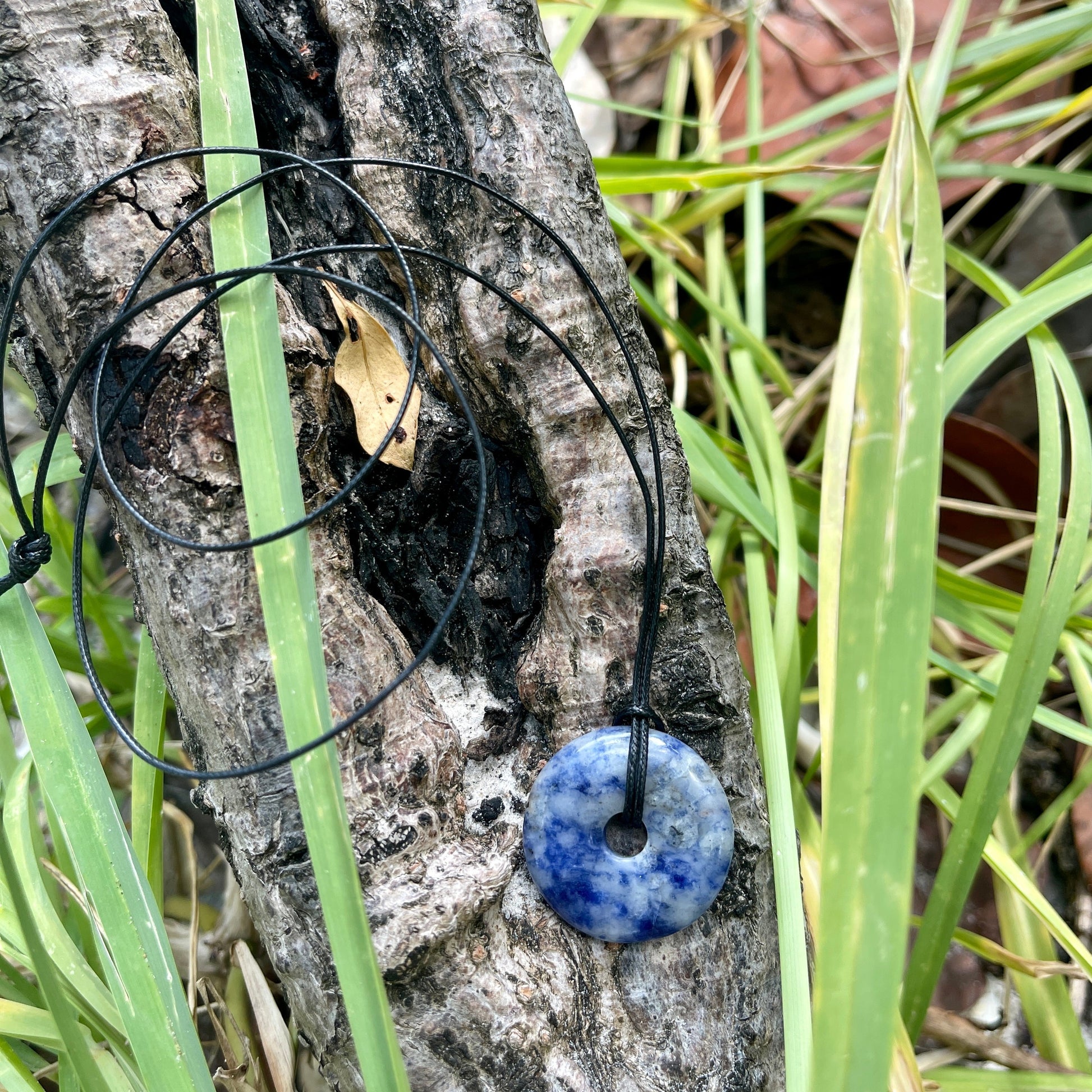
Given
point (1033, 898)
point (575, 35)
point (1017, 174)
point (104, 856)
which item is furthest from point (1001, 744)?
point (575, 35)

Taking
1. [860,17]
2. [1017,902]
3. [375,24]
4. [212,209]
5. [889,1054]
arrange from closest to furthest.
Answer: [889,1054] < [212,209] < [375,24] < [1017,902] < [860,17]

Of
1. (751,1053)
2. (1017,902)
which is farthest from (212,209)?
(1017,902)

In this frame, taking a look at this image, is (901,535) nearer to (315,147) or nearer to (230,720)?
(230,720)

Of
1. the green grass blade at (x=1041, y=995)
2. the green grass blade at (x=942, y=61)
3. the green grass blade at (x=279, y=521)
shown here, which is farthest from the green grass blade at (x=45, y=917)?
the green grass blade at (x=942, y=61)

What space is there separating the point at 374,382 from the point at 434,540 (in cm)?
15

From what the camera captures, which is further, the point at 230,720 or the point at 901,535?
the point at 230,720

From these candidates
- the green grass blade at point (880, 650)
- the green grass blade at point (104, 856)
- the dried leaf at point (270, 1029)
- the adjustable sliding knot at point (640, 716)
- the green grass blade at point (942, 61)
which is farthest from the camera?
the green grass blade at point (942, 61)

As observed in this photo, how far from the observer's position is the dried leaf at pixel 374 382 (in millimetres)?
741

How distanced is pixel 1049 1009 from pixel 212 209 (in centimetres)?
109

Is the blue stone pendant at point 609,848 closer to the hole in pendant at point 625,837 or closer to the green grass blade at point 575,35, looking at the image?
the hole in pendant at point 625,837

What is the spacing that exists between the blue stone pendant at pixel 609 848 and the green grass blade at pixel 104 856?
0.94ft

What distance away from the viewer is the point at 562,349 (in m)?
0.73

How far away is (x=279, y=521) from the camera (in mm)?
613

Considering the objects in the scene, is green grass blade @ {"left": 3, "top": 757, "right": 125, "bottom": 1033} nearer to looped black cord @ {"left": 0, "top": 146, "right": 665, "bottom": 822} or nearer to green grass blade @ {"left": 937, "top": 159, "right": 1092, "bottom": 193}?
looped black cord @ {"left": 0, "top": 146, "right": 665, "bottom": 822}
